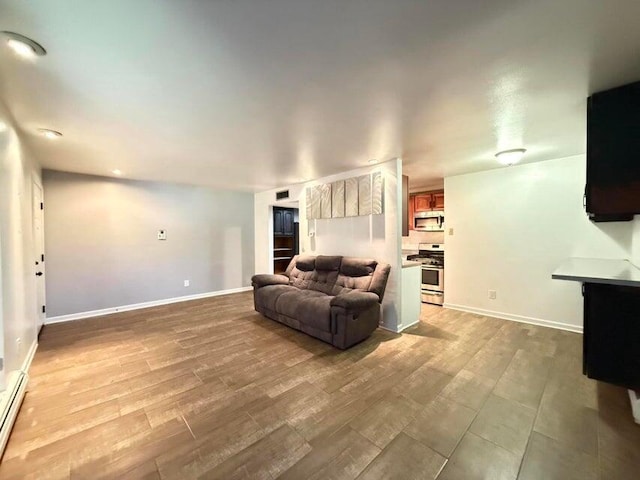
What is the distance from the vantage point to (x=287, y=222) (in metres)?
6.93

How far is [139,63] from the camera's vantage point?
155 cm

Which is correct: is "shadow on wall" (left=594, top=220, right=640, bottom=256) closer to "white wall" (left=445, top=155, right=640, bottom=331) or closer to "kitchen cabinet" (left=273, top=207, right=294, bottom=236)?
"white wall" (left=445, top=155, right=640, bottom=331)

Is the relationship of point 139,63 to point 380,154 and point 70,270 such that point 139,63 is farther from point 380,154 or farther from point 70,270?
point 70,270

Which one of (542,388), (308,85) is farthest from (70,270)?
(542,388)

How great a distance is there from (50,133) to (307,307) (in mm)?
3259

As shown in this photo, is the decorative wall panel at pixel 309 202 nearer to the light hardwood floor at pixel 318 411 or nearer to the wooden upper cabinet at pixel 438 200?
the light hardwood floor at pixel 318 411

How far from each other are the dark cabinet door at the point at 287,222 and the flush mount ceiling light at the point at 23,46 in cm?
539

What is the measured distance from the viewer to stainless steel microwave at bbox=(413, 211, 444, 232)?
206 inches

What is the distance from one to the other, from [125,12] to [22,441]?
260 cm

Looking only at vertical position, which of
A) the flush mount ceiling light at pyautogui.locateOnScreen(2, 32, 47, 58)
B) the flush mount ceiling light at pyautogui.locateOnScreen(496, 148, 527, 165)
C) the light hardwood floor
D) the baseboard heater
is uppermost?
the flush mount ceiling light at pyautogui.locateOnScreen(2, 32, 47, 58)

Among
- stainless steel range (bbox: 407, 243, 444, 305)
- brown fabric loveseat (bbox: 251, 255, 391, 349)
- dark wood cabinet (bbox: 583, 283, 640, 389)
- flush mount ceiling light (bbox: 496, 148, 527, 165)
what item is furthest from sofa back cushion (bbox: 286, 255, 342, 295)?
dark wood cabinet (bbox: 583, 283, 640, 389)

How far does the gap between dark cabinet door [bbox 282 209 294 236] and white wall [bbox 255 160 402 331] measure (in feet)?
5.23

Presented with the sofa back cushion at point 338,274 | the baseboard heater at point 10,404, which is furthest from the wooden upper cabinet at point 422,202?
the baseboard heater at point 10,404

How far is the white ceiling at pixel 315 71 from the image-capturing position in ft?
3.96
